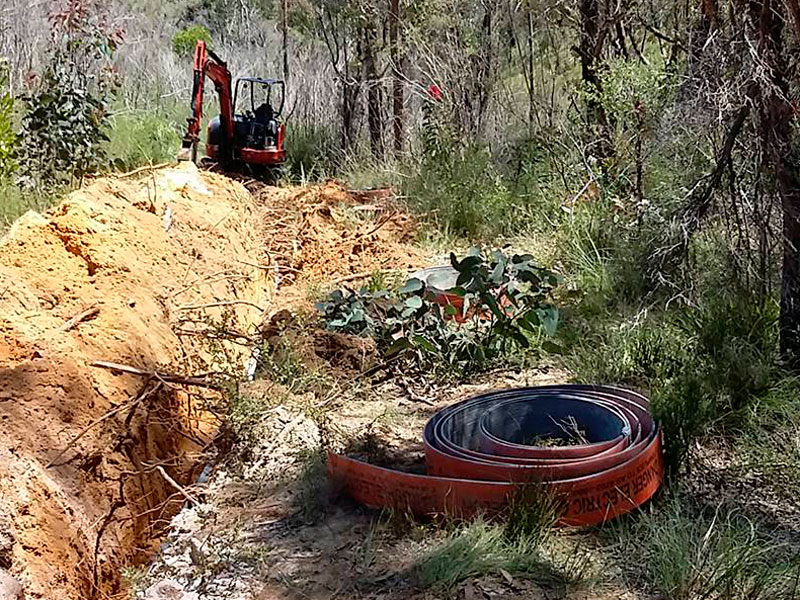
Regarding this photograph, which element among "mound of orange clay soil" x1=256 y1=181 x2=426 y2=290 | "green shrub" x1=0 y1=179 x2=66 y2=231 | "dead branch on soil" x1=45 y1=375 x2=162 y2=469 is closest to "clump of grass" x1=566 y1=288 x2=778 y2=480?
"dead branch on soil" x1=45 y1=375 x2=162 y2=469

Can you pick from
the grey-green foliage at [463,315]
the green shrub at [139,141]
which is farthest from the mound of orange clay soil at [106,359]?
the green shrub at [139,141]

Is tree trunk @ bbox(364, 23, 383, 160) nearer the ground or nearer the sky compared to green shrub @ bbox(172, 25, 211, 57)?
nearer the ground

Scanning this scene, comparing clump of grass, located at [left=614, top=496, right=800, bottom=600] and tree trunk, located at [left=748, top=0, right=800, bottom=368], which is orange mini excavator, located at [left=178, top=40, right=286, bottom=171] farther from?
clump of grass, located at [left=614, top=496, right=800, bottom=600]

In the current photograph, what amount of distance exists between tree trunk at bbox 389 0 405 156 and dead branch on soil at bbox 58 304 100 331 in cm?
662

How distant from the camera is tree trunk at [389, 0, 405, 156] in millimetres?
11000

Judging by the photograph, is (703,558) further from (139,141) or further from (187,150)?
(139,141)

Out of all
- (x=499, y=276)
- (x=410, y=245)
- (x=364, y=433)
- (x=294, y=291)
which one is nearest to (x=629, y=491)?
(x=364, y=433)

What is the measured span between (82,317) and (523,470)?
8.09 feet

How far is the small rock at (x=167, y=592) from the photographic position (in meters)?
3.12

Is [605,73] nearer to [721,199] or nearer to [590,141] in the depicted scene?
[590,141]

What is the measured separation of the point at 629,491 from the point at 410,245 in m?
5.08

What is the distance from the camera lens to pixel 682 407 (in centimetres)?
388

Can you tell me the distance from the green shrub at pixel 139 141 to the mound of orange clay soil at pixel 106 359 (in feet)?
11.4

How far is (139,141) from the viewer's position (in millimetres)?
11195
